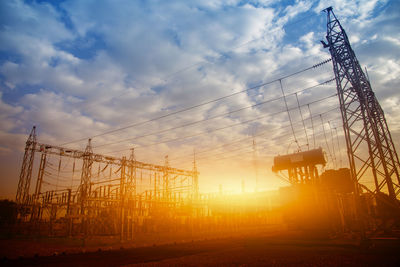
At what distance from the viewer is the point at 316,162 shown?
597 inches

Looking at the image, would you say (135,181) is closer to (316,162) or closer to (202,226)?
(202,226)

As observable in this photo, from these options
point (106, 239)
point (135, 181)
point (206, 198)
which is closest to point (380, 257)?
point (106, 239)

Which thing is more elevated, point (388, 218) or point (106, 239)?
point (388, 218)

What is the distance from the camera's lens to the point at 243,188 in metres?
54.8

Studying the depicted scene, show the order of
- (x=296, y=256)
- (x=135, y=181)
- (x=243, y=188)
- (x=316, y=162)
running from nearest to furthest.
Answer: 1. (x=296, y=256)
2. (x=316, y=162)
3. (x=135, y=181)
4. (x=243, y=188)

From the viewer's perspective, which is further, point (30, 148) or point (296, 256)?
point (30, 148)

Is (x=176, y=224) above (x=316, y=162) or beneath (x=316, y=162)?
beneath

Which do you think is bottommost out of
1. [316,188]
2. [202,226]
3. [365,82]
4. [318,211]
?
[202,226]

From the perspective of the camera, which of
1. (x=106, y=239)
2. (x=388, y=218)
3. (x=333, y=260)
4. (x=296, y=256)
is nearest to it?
(x=333, y=260)

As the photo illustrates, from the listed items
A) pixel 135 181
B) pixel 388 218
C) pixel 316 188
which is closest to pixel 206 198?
pixel 135 181

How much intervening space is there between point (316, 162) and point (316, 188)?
1.78 m

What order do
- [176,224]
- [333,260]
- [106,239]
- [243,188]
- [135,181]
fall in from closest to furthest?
1. [333,260]
2. [106,239]
3. [176,224]
4. [135,181]
5. [243,188]

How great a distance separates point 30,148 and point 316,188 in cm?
3058

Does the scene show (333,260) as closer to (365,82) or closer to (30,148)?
(365,82)
